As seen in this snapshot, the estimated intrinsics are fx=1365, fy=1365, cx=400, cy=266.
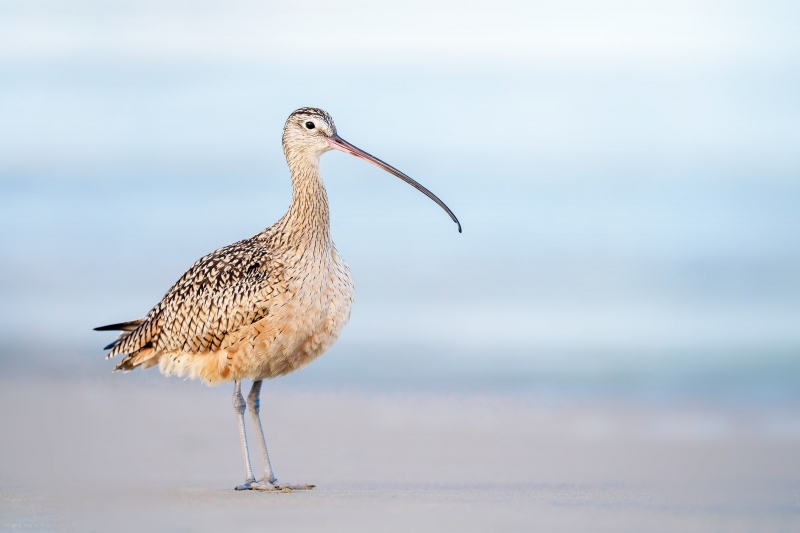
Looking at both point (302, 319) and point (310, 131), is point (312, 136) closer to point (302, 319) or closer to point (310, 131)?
point (310, 131)

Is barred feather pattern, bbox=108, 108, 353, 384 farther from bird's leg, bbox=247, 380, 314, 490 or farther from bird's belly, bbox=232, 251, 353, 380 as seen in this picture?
bird's leg, bbox=247, 380, 314, 490

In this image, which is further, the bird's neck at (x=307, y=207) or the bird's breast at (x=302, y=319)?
the bird's neck at (x=307, y=207)

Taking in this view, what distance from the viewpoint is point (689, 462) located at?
12172mm

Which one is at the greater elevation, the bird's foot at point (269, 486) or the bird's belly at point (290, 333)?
the bird's belly at point (290, 333)

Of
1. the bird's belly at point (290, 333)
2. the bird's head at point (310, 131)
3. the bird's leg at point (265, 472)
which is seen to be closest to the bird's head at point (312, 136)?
the bird's head at point (310, 131)

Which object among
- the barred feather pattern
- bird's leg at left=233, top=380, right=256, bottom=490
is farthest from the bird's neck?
bird's leg at left=233, top=380, right=256, bottom=490

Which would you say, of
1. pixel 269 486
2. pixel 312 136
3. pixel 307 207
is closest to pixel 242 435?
pixel 269 486

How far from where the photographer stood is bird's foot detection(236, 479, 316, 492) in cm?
1016

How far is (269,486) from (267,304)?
136 centimetres

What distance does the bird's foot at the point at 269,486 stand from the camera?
10.2 meters

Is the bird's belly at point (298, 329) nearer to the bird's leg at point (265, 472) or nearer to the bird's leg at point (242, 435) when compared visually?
the bird's leg at point (242, 435)

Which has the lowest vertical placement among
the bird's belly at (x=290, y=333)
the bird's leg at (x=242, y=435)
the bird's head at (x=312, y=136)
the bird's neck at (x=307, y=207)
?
the bird's leg at (x=242, y=435)

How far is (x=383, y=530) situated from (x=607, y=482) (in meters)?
2.87

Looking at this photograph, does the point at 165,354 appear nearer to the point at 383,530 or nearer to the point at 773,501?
the point at 383,530
